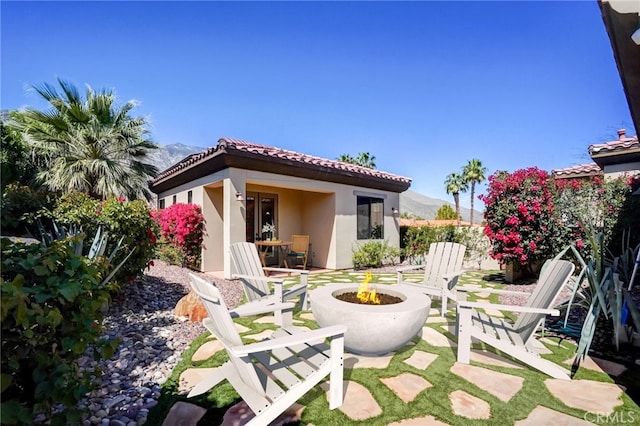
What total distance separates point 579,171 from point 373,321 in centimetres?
1209

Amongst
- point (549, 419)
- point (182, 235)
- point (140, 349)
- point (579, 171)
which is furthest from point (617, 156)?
point (182, 235)

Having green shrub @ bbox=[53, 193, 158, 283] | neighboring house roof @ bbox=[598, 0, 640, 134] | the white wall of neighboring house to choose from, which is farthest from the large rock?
the white wall of neighboring house

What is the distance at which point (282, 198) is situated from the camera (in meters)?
11.3

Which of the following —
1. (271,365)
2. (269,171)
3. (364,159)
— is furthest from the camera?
(364,159)

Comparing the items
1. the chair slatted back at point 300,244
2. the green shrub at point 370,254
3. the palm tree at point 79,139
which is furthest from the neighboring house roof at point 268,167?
the green shrub at point 370,254

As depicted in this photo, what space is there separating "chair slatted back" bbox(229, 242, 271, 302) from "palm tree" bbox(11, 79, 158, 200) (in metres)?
8.53

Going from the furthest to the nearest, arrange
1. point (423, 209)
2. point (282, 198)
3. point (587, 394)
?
1. point (423, 209)
2. point (282, 198)
3. point (587, 394)

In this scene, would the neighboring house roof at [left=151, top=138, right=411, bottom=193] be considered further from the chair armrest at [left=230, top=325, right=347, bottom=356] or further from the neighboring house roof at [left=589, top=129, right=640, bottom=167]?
the chair armrest at [left=230, top=325, right=347, bottom=356]

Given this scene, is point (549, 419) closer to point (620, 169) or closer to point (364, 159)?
point (620, 169)

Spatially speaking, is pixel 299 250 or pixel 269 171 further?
pixel 299 250

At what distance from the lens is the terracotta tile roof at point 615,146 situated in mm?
8672

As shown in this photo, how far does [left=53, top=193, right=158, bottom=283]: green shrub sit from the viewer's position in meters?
4.72

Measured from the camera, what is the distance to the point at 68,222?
4.59 metres

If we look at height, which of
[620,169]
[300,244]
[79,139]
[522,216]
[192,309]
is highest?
[79,139]
